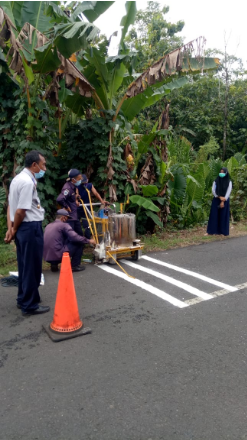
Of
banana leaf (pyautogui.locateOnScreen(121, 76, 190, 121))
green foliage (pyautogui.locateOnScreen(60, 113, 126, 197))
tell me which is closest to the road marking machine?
green foliage (pyautogui.locateOnScreen(60, 113, 126, 197))

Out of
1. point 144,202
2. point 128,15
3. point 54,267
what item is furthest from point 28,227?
point 128,15

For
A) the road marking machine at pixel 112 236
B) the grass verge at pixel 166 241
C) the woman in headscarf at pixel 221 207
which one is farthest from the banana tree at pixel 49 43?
the woman in headscarf at pixel 221 207

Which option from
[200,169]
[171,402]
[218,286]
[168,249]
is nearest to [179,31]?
[200,169]

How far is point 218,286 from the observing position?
5770mm

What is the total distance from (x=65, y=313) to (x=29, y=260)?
34.9 inches

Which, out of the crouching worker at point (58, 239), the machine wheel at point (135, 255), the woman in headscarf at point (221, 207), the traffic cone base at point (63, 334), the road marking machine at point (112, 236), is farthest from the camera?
the woman in headscarf at point (221, 207)

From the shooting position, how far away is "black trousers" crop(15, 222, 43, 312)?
14.7ft

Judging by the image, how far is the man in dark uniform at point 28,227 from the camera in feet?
14.3

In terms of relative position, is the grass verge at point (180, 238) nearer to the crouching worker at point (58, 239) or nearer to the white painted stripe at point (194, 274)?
the white painted stripe at point (194, 274)

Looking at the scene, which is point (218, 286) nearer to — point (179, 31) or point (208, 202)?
point (208, 202)

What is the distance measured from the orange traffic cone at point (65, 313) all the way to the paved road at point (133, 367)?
0.37 ft

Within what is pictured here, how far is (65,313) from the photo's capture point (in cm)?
407

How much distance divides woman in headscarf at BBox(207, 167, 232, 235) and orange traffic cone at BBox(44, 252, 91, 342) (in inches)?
244

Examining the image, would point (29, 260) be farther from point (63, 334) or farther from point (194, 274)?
point (194, 274)
